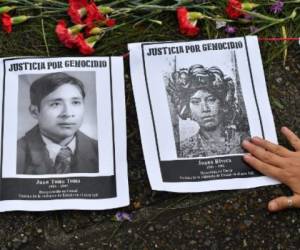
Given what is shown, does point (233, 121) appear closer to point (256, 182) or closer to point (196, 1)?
point (256, 182)

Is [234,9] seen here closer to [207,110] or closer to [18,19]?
[207,110]

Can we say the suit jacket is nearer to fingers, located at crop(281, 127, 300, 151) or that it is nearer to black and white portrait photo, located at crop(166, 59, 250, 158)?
black and white portrait photo, located at crop(166, 59, 250, 158)

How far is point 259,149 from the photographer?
1.03 metres

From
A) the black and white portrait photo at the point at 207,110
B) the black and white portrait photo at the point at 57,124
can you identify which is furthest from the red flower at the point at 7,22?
the black and white portrait photo at the point at 207,110

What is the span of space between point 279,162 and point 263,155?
0.11 feet

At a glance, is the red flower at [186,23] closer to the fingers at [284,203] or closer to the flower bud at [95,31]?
the flower bud at [95,31]

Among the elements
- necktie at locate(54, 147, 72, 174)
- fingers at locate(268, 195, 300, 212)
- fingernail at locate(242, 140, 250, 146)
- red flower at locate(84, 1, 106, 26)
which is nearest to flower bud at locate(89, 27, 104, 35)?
red flower at locate(84, 1, 106, 26)

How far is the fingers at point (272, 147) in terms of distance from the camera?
1014 mm

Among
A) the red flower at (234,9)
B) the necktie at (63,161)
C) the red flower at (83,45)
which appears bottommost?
the necktie at (63,161)

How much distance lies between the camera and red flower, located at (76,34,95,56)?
1089 millimetres

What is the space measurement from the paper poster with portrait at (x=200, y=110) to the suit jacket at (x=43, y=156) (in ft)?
0.35

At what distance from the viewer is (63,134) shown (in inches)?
41.0

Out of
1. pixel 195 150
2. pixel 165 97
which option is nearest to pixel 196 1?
pixel 165 97

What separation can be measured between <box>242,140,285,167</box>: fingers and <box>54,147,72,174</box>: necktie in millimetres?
345
